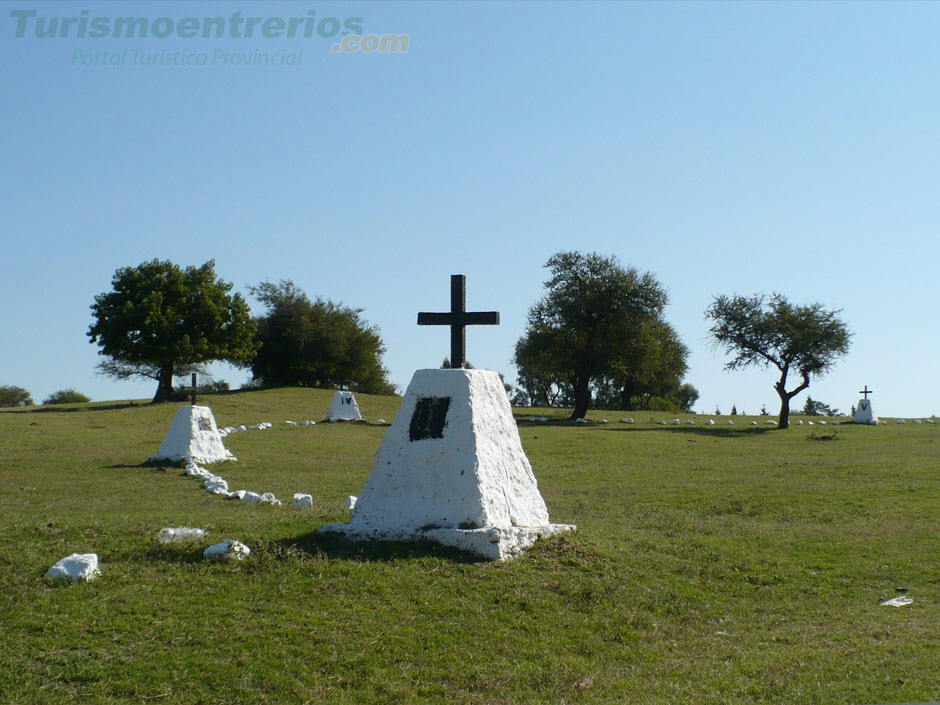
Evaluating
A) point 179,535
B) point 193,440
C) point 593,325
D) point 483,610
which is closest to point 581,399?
point 593,325

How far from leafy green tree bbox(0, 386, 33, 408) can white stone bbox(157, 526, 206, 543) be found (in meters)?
56.9

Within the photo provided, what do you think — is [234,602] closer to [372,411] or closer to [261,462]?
[261,462]

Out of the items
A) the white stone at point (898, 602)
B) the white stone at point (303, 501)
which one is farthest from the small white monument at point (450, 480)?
the white stone at point (303, 501)

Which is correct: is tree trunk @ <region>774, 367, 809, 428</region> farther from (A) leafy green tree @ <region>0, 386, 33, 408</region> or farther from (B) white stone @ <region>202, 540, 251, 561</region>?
(A) leafy green tree @ <region>0, 386, 33, 408</region>

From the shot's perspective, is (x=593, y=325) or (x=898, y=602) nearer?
(x=898, y=602)

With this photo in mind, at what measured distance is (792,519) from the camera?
48.3 feet

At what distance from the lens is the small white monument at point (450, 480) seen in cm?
988

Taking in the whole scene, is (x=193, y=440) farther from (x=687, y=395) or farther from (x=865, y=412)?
(x=687, y=395)

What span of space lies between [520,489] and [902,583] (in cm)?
474

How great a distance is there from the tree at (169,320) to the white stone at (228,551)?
124 ft

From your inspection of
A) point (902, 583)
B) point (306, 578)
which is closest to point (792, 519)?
point (902, 583)

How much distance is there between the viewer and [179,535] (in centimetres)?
998

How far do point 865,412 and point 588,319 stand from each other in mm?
15792

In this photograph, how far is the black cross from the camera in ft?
37.4
